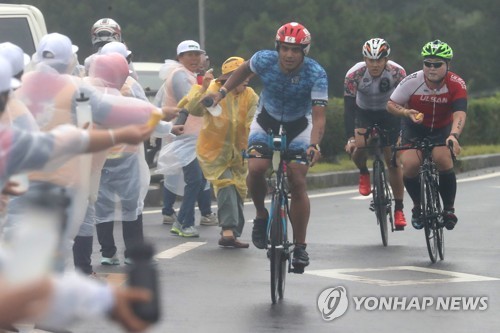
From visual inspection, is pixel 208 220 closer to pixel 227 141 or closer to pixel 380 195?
pixel 227 141

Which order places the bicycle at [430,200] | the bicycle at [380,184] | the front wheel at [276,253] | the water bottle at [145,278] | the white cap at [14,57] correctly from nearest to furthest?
1. the water bottle at [145,278]
2. the white cap at [14,57]
3. the front wheel at [276,253]
4. the bicycle at [430,200]
5. the bicycle at [380,184]

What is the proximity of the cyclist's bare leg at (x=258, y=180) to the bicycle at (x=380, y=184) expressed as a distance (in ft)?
9.56

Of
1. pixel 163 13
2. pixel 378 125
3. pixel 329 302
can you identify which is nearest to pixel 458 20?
pixel 163 13

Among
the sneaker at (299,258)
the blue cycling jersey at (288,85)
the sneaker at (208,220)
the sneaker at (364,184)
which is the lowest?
the sneaker at (208,220)

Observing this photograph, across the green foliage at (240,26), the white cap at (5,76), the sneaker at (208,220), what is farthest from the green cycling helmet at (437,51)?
the green foliage at (240,26)

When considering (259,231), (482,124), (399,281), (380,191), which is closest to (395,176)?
(380,191)

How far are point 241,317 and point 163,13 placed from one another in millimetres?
43579

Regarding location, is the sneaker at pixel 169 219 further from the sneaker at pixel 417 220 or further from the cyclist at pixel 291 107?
the cyclist at pixel 291 107

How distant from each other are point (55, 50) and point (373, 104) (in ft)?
18.5

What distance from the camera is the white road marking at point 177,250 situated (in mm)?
11812

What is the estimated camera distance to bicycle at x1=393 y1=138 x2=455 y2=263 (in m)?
11.5

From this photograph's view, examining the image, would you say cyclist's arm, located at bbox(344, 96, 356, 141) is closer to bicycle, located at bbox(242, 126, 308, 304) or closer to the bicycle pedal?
bicycle, located at bbox(242, 126, 308, 304)

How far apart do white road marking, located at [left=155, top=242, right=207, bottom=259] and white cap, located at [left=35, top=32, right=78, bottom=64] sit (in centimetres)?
365

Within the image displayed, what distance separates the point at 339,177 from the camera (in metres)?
20.7
